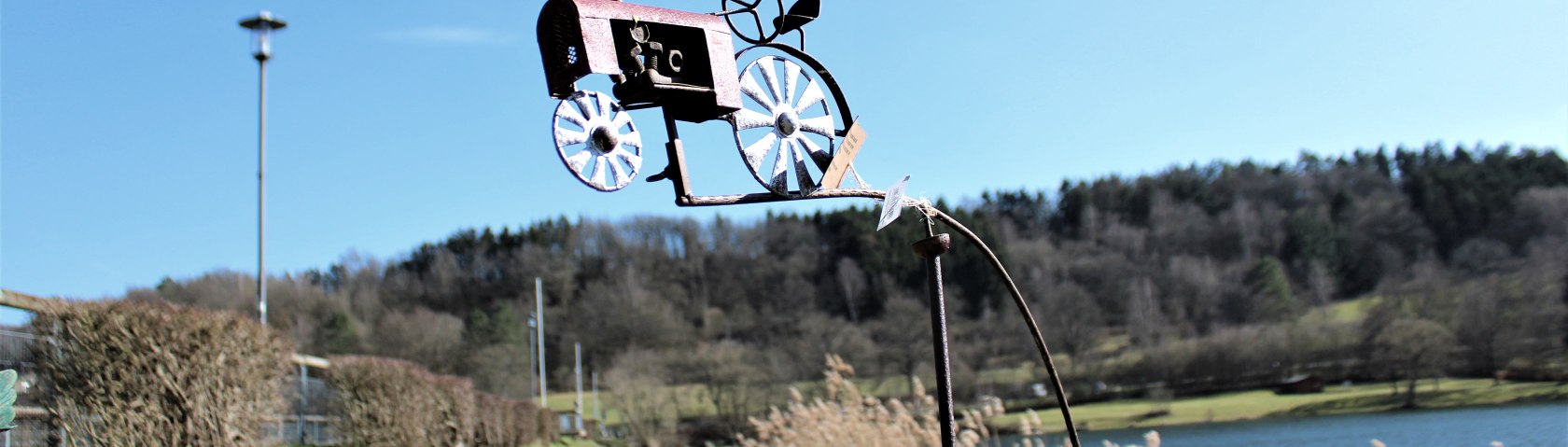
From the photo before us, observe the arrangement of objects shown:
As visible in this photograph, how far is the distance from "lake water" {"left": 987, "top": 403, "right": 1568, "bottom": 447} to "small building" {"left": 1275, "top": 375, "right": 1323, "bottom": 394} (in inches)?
230

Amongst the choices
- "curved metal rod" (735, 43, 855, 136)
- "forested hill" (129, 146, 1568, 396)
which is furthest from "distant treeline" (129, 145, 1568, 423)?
"curved metal rod" (735, 43, 855, 136)

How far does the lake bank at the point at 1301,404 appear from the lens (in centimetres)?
3528

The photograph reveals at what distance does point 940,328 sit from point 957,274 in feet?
180

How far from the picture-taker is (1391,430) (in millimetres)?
24953

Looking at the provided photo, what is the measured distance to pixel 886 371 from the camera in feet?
162

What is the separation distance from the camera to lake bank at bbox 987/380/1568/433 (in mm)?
35281

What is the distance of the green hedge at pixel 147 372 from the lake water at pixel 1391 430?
7.15 m

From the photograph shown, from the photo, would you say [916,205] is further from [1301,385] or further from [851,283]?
[851,283]

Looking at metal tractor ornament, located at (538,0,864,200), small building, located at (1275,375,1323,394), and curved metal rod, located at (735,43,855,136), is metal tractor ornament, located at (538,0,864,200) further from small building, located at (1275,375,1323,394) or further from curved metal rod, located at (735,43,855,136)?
small building, located at (1275,375,1323,394)

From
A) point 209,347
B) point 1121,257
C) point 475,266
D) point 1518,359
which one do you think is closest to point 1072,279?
point 1121,257

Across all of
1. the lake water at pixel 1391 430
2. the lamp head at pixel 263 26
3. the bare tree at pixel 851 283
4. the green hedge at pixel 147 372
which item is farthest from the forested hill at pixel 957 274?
the green hedge at pixel 147 372

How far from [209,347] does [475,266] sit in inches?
1989

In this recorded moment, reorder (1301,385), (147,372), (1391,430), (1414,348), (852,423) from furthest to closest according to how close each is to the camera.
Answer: (1301,385)
(1414,348)
(1391,430)
(852,423)
(147,372)

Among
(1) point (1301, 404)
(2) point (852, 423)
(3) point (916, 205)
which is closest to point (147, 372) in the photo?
(2) point (852, 423)
